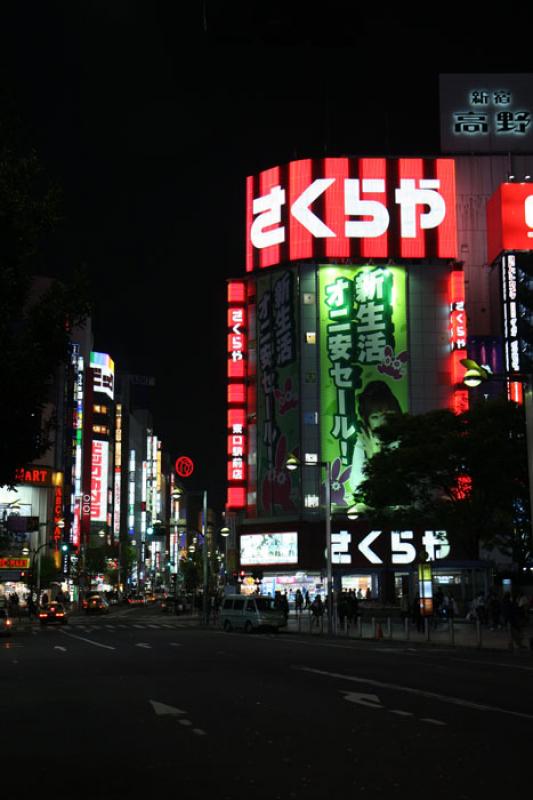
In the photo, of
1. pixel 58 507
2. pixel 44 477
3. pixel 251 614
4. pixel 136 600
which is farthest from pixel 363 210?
A: pixel 136 600

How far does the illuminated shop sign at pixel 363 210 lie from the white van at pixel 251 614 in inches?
1778

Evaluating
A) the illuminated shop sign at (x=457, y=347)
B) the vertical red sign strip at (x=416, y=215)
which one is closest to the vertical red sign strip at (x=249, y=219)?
the vertical red sign strip at (x=416, y=215)

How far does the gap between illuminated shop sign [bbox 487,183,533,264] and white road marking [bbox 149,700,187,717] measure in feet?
258

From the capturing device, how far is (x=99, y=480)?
156 metres

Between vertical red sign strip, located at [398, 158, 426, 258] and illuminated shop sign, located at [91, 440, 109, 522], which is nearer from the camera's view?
vertical red sign strip, located at [398, 158, 426, 258]

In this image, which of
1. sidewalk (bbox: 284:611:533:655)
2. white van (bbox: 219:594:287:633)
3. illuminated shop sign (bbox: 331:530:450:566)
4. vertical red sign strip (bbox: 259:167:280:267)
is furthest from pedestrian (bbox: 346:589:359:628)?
vertical red sign strip (bbox: 259:167:280:267)

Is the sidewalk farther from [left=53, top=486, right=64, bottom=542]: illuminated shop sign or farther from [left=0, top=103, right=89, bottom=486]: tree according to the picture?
[left=53, top=486, right=64, bottom=542]: illuminated shop sign

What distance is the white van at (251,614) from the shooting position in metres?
48.5

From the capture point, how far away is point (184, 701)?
15727 mm

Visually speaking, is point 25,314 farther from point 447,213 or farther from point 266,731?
point 447,213

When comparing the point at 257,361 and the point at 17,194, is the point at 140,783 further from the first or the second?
the point at 257,361

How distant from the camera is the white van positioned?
159 feet

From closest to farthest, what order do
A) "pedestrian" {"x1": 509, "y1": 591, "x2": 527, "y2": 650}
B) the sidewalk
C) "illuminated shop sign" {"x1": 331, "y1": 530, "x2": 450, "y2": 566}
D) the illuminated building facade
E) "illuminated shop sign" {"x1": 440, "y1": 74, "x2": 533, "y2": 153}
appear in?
"pedestrian" {"x1": 509, "y1": 591, "x2": 527, "y2": 650} → the sidewalk → "illuminated shop sign" {"x1": 331, "y1": 530, "x2": 450, "y2": 566} → the illuminated building facade → "illuminated shop sign" {"x1": 440, "y1": 74, "x2": 533, "y2": 153}

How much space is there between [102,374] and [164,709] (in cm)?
16157
